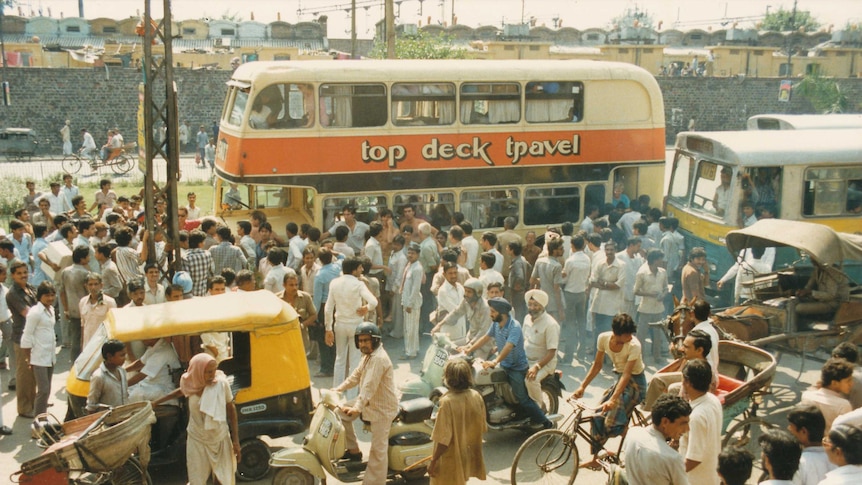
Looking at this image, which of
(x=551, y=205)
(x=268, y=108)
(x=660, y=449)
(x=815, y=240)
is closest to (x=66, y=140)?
(x=268, y=108)

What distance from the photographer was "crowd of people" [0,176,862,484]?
18.9 ft

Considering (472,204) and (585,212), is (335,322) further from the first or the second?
(585,212)

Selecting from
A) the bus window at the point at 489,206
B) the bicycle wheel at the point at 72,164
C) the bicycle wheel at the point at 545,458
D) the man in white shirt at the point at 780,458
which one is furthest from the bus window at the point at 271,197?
the bicycle wheel at the point at 72,164

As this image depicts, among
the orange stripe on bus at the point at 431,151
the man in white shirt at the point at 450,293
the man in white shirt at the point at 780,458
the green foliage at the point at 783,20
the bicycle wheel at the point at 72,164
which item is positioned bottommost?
the bicycle wheel at the point at 72,164

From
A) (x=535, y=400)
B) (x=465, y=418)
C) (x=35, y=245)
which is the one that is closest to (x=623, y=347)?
(x=535, y=400)

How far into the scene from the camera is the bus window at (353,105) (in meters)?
12.4

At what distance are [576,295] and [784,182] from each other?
13.6 ft

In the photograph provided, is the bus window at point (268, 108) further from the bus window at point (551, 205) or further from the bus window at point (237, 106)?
the bus window at point (551, 205)

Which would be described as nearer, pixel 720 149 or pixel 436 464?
pixel 436 464

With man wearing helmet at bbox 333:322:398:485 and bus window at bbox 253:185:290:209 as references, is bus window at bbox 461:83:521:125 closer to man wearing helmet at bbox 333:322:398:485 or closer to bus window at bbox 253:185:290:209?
bus window at bbox 253:185:290:209

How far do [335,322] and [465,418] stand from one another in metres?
3.18

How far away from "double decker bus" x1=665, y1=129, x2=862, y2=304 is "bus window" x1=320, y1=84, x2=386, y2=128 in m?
5.11

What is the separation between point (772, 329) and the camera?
9.01 m

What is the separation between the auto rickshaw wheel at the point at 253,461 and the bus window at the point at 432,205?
634 cm
